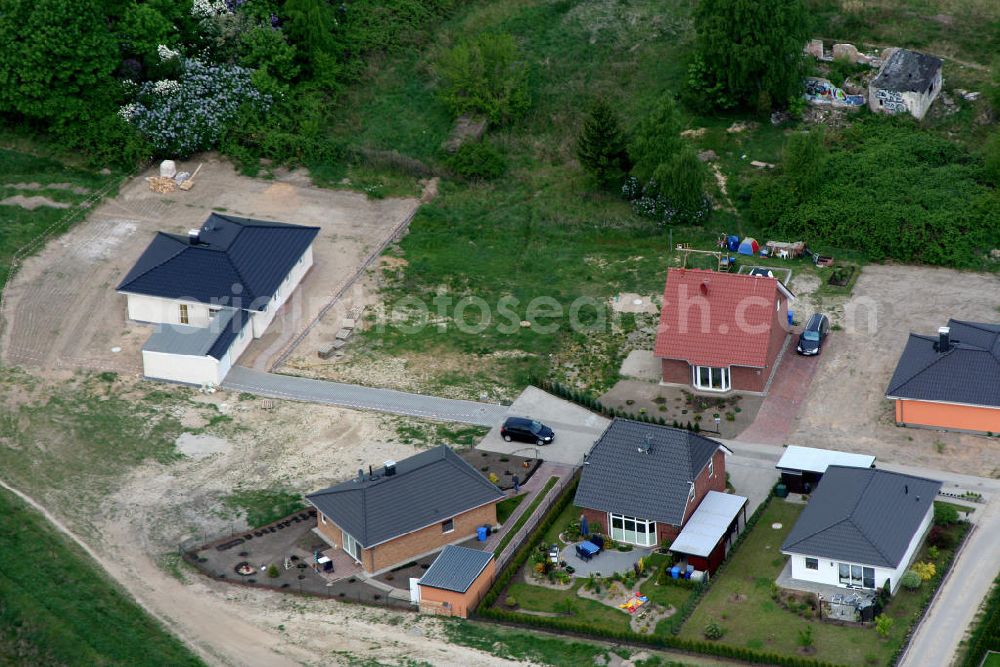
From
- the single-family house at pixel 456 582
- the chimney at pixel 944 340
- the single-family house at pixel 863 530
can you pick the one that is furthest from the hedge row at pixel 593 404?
the single-family house at pixel 456 582

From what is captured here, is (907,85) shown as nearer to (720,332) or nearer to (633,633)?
(720,332)

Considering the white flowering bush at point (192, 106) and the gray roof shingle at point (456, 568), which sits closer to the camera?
the gray roof shingle at point (456, 568)

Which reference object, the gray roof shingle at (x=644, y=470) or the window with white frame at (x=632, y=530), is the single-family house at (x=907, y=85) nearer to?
the gray roof shingle at (x=644, y=470)

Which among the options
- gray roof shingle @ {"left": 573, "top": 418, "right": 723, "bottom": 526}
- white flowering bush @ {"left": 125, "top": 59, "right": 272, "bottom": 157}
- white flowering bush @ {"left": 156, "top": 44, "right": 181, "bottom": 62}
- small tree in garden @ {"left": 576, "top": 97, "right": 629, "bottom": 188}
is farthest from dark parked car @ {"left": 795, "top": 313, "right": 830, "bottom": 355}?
white flowering bush @ {"left": 156, "top": 44, "right": 181, "bottom": 62}

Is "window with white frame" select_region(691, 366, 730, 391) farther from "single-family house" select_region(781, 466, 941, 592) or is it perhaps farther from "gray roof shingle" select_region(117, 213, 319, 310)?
"gray roof shingle" select_region(117, 213, 319, 310)

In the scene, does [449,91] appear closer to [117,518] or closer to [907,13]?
[907,13]

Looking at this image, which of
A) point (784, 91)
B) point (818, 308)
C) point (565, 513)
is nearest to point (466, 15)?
point (784, 91)
